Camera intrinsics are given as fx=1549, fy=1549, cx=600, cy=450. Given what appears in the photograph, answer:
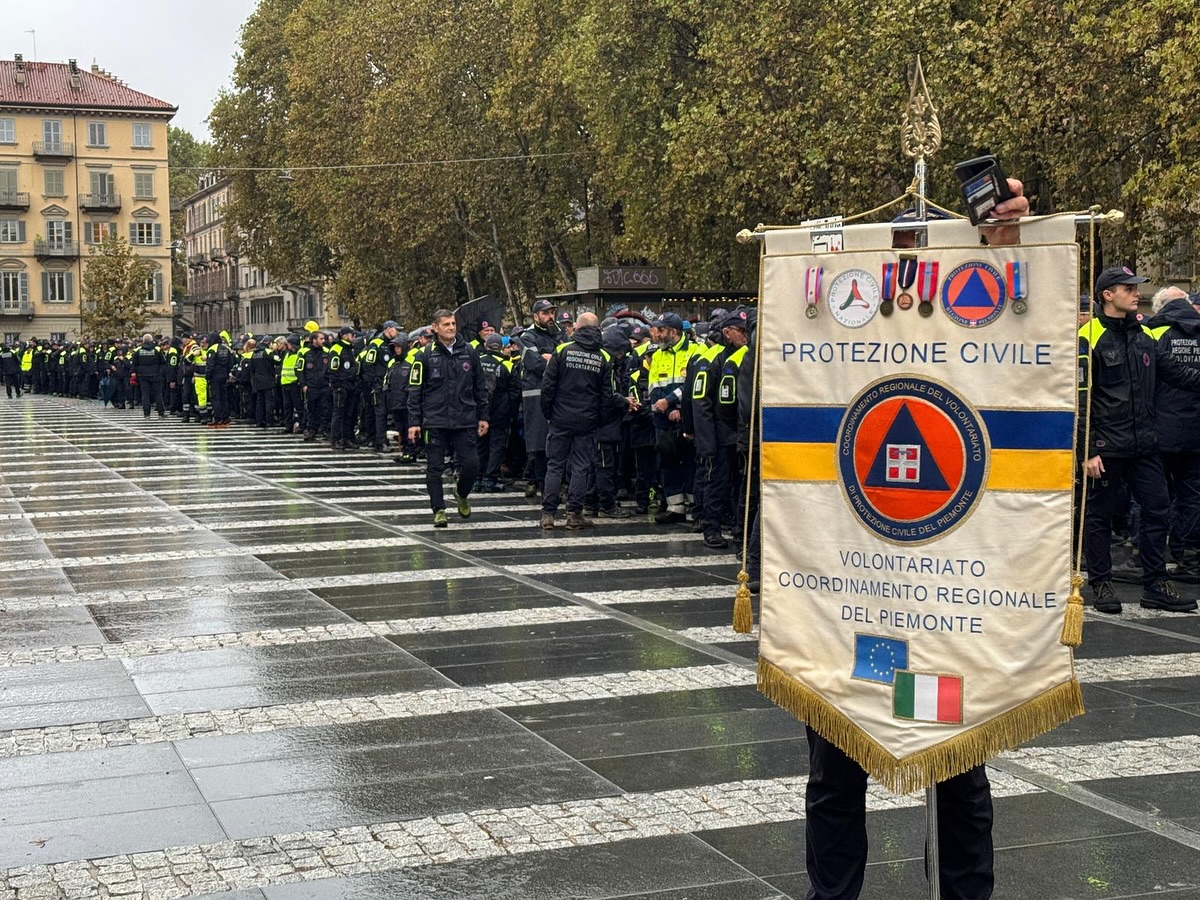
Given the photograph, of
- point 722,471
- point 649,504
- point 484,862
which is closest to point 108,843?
point 484,862

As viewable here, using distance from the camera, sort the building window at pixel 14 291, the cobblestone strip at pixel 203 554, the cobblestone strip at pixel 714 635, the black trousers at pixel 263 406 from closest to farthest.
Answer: the cobblestone strip at pixel 714 635 → the cobblestone strip at pixel 203 554 → the black trousers at pixel 263 406 → the building window at pixel 14 291

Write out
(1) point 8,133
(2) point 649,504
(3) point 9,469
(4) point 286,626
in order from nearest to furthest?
(4) point 286,626
(2) point 649,504
(3) point 9,469
(1) point 8,133

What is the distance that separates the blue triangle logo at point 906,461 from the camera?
388 cm

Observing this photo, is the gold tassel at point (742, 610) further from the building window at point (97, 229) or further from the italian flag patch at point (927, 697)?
the building window at point (97, 229)

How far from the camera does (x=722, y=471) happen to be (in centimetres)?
1294

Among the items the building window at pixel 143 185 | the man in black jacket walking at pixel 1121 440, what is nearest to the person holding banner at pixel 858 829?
the man in black jacket walking at pixel 1121 440

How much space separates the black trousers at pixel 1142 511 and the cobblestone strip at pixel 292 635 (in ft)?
10.8

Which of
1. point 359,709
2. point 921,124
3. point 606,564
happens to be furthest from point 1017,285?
point 606,564

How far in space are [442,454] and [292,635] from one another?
5.50m

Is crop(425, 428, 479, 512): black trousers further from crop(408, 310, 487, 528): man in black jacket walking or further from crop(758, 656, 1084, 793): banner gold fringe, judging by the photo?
crop(758, 656, 1084, 793): banner gold fringe

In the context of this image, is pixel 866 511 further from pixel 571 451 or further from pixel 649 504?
pixel 649 504

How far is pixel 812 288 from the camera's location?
13.3 ft

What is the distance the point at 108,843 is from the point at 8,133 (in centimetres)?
9792

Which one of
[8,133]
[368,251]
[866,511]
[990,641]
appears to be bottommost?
[990,641]
